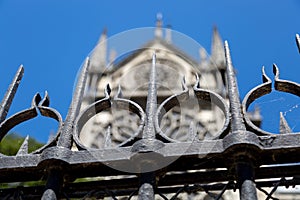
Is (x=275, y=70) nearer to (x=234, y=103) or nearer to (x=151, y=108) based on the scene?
(x=234, y=103)

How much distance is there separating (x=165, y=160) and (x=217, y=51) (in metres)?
18.4

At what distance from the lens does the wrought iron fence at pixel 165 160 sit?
251 cm

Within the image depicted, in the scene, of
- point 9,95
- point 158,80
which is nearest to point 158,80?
point 158,80

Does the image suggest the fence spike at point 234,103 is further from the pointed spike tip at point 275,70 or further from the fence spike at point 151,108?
the fence spike at point 151,108

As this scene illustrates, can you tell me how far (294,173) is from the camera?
2.62 m

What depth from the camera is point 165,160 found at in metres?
2.56

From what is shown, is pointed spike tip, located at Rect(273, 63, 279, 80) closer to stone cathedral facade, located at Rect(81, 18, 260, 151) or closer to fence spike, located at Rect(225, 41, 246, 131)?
fence spike, located at Rect(225, 41, 246, 131)

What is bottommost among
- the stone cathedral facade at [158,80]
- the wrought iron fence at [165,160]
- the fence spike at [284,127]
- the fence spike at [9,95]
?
the wrought iron fence at [165,160]

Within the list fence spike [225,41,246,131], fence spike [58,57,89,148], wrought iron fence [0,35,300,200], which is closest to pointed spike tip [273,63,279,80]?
wrought iron fence [0,35,300,200]

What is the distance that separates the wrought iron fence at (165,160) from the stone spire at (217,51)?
16.2 meters

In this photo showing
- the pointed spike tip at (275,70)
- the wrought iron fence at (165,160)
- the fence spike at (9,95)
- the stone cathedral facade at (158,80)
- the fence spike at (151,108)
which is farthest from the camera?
the stone cathedral facade at (158,80)

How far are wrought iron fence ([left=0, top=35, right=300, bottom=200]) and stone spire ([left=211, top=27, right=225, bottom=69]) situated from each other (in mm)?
16180

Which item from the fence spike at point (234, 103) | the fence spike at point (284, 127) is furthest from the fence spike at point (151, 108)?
the fence spike at point (284, 127)

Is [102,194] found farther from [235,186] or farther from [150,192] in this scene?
[235,186]
